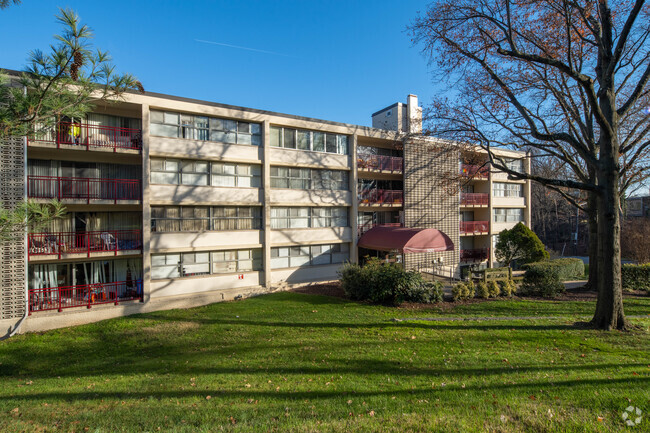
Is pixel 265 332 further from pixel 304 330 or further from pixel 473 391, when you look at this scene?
pixel 473 391

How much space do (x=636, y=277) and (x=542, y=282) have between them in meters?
6.13

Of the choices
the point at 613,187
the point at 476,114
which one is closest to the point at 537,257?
the point at 476,114

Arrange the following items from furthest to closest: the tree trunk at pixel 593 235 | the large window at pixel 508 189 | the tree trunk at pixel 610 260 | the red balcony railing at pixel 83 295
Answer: the large window at pixel 508 189 → the tree trunk at pixel 593 235 → the red balcony railing at pixel 83 295 → the tree trunk at pixel 610 260

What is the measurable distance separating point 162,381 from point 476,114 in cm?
1586

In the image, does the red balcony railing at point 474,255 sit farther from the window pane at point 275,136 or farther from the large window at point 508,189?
the window pane at point 275,136

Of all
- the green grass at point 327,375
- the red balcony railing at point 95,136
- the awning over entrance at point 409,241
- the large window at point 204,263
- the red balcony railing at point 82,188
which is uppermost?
the red balcony railing at point 95,136

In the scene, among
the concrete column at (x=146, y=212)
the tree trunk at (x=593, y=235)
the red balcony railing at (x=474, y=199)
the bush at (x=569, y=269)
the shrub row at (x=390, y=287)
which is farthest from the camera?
the red balcony railing at (x=474, y=199)

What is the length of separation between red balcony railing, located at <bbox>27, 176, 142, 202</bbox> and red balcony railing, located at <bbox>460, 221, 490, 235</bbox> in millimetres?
23160

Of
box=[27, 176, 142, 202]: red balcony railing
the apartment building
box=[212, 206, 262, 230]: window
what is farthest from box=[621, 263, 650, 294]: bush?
box=[27, 176, 142, 202]: red balcony railing

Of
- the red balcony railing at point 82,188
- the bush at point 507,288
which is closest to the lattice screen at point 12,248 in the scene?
the red balcony railing at point 82,188

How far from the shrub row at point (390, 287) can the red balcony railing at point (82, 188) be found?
36.1ft

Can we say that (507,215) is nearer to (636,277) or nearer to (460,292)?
(636,277)

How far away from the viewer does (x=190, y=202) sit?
685 inches

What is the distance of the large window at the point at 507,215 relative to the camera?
31438mm
